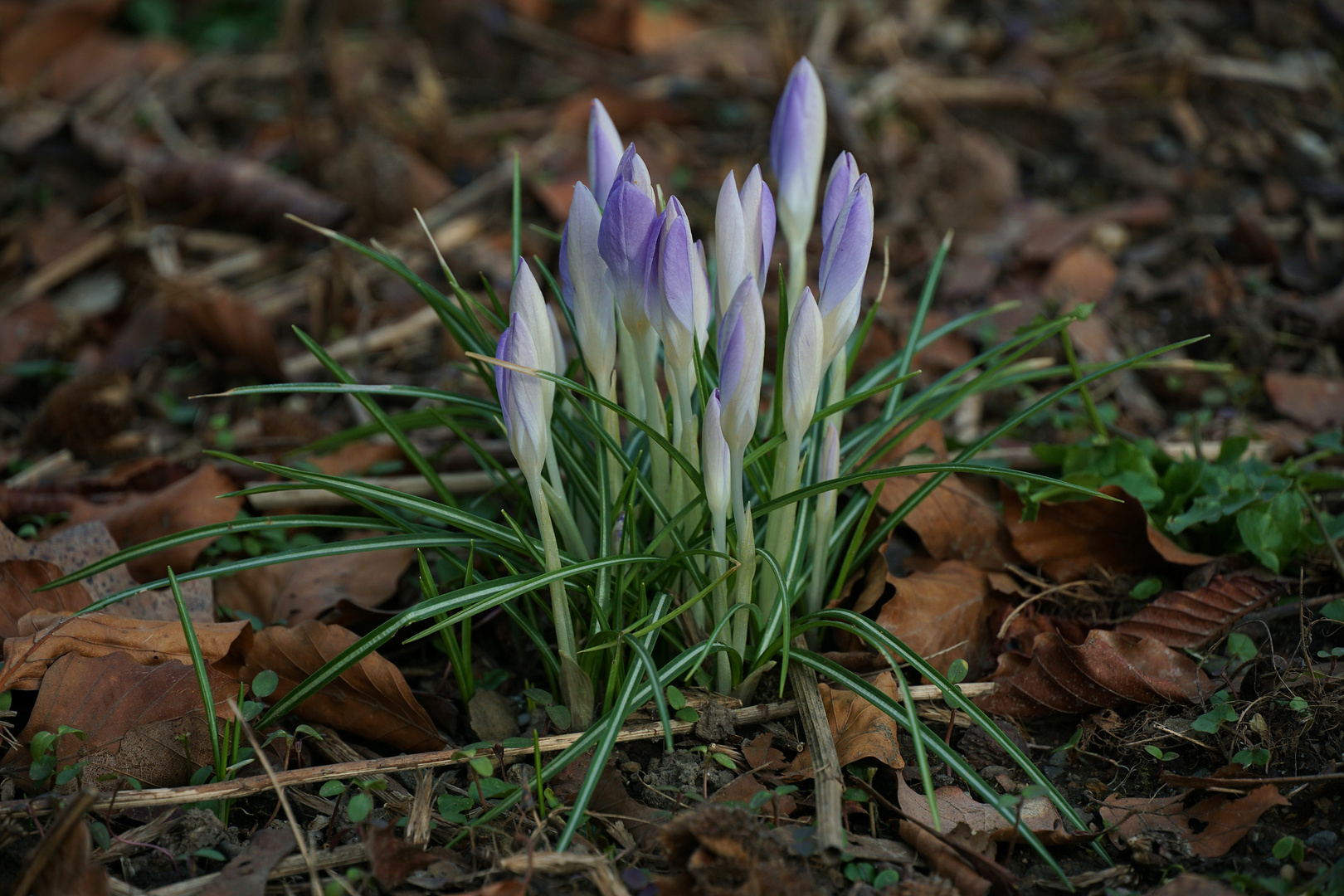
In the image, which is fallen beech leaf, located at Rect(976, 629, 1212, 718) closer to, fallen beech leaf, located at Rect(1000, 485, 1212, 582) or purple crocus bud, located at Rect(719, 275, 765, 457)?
fallen beech leaf, located at Rect(1000, 485, 1212, 582)

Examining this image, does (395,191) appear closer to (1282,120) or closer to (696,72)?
(696,72)

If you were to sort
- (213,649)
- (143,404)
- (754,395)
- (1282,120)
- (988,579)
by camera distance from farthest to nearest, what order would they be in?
1. (1282,120)
2. (143,404)
3. (988,579)
4. (213,649)
5. (754,395)

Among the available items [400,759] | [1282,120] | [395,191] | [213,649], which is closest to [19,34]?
[395,191]

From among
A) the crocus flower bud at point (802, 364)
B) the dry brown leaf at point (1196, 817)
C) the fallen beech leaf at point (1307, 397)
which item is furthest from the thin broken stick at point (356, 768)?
the fallen beech leaf at point (1307, 397)

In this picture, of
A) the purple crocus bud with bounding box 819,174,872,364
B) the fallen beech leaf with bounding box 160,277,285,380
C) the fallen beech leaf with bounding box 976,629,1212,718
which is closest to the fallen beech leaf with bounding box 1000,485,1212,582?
the fallen beech leaf with bounding box 976,629,1212,718

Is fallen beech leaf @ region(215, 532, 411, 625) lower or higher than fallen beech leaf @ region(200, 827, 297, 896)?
higher

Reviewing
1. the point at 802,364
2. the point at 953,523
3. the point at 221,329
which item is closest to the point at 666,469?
the point at 802,364
